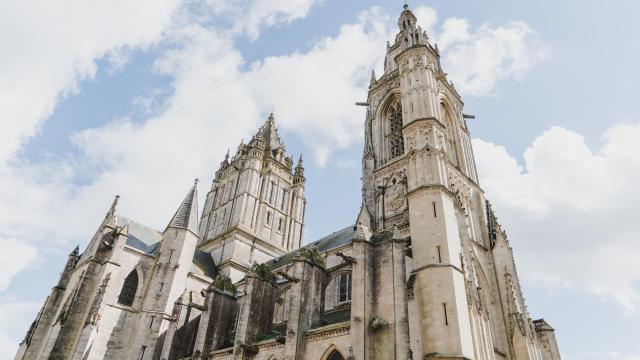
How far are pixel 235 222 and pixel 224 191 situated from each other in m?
6.24

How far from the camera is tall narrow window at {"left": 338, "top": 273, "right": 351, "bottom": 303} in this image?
65.9 ft

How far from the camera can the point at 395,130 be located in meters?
27.5

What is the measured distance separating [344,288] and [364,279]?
17.0 ft

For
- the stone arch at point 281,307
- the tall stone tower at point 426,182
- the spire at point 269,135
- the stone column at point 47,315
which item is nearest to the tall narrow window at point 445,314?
the tall stone tower at point 426,182

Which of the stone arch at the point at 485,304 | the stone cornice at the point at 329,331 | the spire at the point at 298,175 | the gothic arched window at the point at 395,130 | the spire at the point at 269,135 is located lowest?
the stone cornice at the point at 329,331

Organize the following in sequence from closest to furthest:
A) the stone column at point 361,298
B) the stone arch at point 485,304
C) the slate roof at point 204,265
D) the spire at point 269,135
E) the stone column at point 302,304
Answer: the stone column at point 361,298
the stone column at point 302,304
the stone arch at point 485,304
the slate roof at point 204,265
the spire at point 269,135

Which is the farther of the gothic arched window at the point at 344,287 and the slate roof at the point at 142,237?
the slate roof at the point at 142,237

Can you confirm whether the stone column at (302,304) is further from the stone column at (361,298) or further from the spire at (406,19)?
the spire at (406,19)

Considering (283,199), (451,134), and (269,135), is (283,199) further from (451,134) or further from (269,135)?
(451,134)

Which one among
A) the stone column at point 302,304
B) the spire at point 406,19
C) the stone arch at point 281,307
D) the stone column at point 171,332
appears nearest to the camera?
the stone column at point 302,304

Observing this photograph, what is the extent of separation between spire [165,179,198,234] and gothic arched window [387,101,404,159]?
13.8 meters

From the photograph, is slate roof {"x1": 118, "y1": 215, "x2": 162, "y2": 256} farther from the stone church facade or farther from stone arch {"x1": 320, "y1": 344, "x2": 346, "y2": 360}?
stone arch {"x1": 320, "y1": 344, "x2": 346, "y2": 360}

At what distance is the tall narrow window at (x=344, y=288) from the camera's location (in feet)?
65.9

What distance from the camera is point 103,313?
22484 mm
